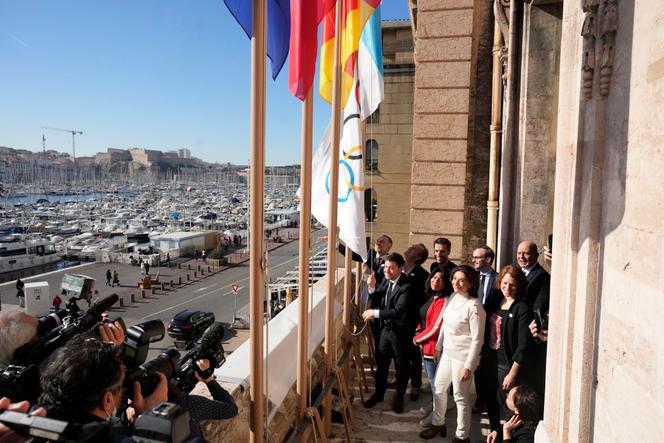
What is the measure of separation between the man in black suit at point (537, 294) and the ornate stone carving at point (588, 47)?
6.87ft

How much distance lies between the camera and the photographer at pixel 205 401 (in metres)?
2.56

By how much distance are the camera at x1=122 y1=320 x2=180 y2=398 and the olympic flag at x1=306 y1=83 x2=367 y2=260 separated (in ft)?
7.80

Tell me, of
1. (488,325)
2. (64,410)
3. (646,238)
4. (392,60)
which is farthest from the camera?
(392,60)

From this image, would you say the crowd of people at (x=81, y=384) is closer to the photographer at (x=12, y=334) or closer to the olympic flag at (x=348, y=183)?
the photographer at (x=12, y=334)

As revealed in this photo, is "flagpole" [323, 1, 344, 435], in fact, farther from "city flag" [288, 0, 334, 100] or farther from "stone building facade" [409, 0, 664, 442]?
"stone building facade" [409, 0, 664, 442]

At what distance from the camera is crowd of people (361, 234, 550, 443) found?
402 cm

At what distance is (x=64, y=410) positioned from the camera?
1.79 m

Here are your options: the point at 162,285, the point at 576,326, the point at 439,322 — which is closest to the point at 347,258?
the point at 439,322

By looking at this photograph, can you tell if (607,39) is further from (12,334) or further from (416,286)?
(12,334)

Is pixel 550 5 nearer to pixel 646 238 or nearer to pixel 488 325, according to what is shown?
pixel 488 325

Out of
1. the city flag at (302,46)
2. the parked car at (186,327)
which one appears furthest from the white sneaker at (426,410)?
the parked car at (186,327)

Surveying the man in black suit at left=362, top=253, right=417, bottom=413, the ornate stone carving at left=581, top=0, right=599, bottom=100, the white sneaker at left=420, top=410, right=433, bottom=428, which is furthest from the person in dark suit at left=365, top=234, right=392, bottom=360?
the ornate stone carving at left=581, top=0, right=599, bottom=100

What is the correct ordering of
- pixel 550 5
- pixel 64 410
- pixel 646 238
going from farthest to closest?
pixel 550 5 → pixel 646 238 → pixel 64 410

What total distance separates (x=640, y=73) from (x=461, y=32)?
7.30 m
